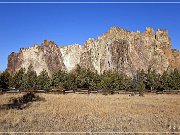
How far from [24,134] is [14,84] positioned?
331 ft

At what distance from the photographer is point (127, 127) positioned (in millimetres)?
15133

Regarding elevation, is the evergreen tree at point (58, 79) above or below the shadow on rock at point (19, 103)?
above

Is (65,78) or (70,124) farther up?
(65,78)

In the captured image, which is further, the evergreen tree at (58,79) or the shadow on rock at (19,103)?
the evergreen tree at (58,79)

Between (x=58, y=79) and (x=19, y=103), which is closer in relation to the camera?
(x=19, y=103)

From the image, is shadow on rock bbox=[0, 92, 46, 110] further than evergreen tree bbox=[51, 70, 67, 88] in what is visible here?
No

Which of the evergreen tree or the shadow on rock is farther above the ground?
the evergreen tree

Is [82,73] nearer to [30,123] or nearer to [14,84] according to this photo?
[14,84]

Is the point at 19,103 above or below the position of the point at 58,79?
below

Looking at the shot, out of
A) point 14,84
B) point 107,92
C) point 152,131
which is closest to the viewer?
point 152,131

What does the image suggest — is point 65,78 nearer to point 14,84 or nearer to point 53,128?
point 14,84

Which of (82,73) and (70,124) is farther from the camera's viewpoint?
(82,73)

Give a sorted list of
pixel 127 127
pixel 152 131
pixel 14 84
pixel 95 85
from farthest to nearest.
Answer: pixel 14 84
pixel 95 85
pixel 127 127
pixel 152 131

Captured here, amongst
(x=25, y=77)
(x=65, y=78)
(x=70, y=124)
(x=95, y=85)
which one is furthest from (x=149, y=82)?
(x=70, y=124)
